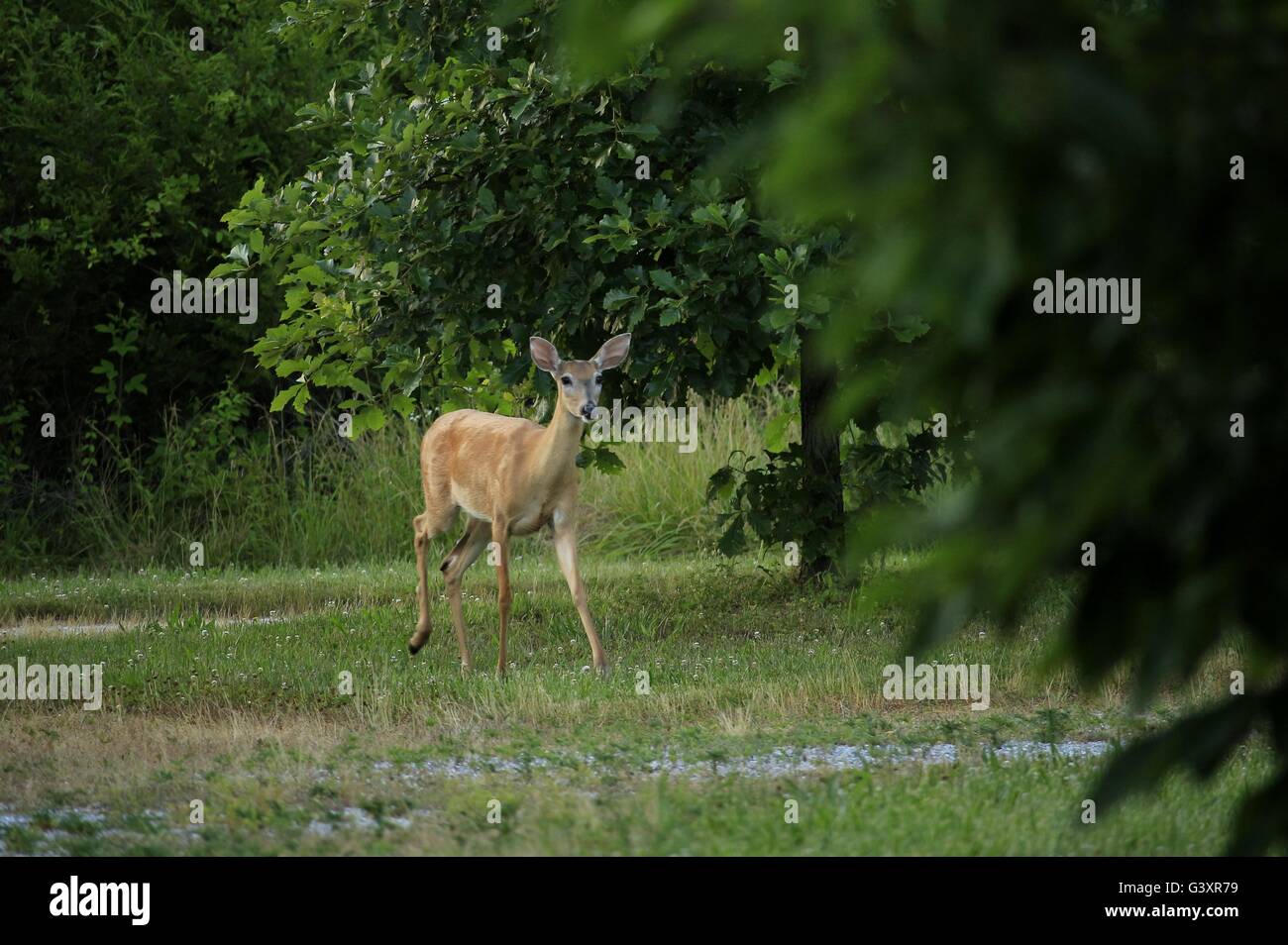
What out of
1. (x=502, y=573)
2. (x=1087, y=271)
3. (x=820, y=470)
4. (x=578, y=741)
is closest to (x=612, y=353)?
(x=502, y=573)

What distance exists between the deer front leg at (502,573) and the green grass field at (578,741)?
0.16 metres

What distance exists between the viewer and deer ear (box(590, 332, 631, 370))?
10.2m

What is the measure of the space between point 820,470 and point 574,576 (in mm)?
2914

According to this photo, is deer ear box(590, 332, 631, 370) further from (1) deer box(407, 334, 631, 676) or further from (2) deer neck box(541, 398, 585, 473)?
(2) deer neck box(541, 398, 585, 473)

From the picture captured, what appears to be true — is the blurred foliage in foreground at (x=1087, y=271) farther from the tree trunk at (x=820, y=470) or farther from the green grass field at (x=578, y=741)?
the tree trunk at (x=820, y=470)

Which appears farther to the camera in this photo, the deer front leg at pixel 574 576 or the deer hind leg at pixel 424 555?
the deer hind leg at pixel 424 555

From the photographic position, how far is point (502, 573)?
10391 millimetres

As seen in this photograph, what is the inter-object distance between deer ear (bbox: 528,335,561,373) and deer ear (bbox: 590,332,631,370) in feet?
0.75

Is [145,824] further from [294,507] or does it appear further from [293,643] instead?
[294,507]

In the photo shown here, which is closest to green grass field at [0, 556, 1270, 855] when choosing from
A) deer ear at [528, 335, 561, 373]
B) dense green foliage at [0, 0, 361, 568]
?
deer ear at [528, 335, 561, 373]

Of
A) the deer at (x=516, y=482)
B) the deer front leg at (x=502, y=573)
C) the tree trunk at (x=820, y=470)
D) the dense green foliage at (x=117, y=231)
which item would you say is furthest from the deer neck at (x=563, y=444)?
the dense green foliage at (x=117, y=231)

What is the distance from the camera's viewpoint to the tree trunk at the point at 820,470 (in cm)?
1177

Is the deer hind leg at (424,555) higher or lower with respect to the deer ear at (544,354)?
lower

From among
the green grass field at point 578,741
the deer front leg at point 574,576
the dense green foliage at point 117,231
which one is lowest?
the green grass field at point 578,741
